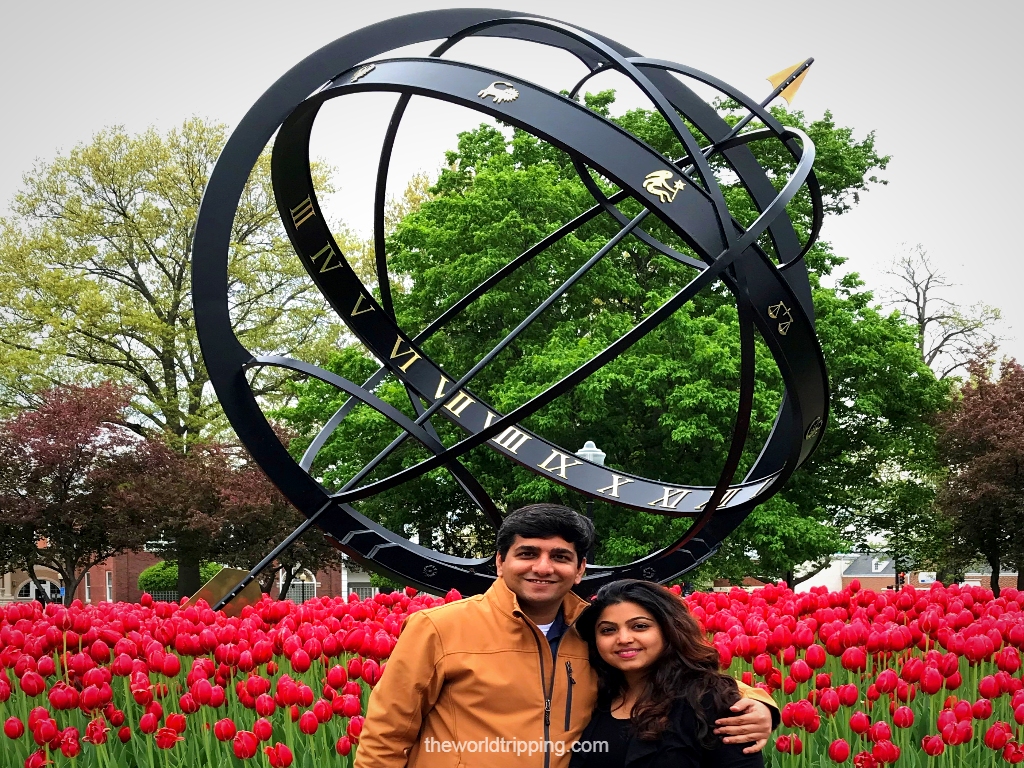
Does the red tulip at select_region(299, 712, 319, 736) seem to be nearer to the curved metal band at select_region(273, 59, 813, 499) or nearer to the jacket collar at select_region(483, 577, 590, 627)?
the jacket collar at select_region(483, 577, 590, 627)

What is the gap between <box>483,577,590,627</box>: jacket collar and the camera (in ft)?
11.9

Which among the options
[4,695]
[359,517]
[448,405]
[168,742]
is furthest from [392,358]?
[168,742]

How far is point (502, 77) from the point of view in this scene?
6805 mm

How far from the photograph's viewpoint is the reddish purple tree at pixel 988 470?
2455cm

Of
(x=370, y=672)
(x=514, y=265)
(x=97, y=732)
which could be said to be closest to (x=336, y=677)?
(x=370, y=672)

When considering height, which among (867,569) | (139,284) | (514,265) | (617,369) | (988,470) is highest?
(139,284)

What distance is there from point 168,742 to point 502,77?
13.5 ft

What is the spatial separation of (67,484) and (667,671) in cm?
2643

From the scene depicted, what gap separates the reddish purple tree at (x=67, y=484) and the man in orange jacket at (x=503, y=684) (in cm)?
2438

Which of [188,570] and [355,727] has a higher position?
[188,570]

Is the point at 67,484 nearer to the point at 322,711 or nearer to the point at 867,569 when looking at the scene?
the point at 322,711

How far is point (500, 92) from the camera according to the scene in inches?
264

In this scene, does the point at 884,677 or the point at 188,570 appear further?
the point at 188,570

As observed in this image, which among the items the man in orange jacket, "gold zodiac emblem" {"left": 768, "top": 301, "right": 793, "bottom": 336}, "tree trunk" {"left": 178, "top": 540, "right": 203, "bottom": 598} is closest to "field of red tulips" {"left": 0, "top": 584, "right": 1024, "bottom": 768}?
the man in orange jacket
